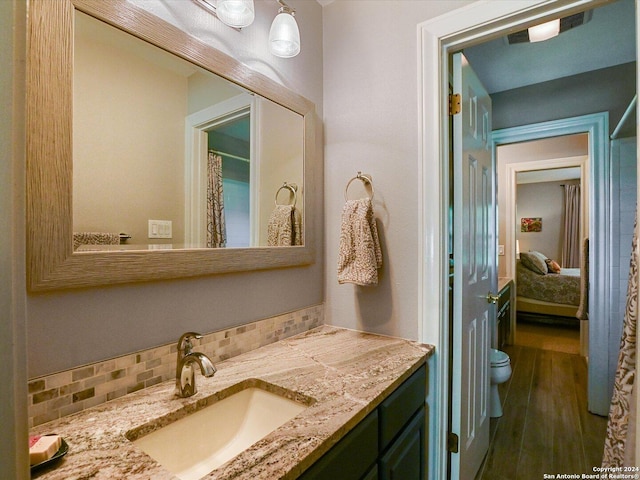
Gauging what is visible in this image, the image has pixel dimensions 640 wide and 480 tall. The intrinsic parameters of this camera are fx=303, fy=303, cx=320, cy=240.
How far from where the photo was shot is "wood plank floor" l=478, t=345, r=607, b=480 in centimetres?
173

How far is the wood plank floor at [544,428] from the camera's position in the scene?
5.68ft

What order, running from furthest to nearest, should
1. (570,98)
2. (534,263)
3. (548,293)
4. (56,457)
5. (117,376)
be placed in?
(534,263) → (548,293) → (570,98) → (117,376) → (56,457)

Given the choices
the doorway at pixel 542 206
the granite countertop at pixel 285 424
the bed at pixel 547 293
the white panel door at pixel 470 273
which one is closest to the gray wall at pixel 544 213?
the doorway at pixel 542 206

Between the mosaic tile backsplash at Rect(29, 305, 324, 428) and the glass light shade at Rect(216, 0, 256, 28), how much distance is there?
106cm

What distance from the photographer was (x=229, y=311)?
1.13 meters

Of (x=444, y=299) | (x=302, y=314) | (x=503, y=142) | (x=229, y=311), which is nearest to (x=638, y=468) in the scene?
(x=444, y=299)

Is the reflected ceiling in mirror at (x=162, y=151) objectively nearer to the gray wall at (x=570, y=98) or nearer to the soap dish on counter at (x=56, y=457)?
the soap dish on counter at (x=56, y=457)

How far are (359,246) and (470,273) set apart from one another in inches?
23.7

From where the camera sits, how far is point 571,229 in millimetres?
6395

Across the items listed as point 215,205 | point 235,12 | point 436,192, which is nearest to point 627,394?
point 436,192

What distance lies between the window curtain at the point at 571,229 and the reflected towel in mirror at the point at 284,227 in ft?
24.0

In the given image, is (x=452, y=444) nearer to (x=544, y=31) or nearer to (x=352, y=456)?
(x=352, y=456)

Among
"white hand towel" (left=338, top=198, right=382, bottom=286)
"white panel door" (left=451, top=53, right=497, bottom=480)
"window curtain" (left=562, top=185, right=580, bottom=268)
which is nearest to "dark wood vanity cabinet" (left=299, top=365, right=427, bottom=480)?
"white panel door" (left=451, top=53, right=497, bottom=480)

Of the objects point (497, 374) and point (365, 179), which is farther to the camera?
point (497, 374)
